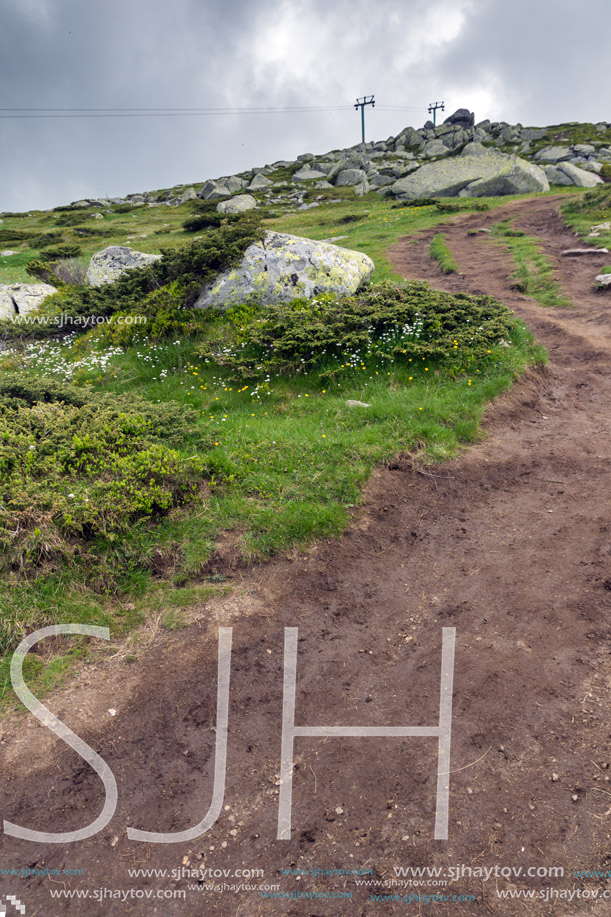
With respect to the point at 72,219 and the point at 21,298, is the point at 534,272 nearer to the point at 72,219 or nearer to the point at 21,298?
the point at 21,298

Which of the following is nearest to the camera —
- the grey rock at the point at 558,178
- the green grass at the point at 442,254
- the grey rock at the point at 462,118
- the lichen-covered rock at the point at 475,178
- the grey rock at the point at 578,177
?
the green grass at the point at 442,254

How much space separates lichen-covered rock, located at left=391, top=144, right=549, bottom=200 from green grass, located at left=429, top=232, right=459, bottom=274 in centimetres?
1651

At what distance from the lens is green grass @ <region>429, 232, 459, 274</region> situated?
60.5ft

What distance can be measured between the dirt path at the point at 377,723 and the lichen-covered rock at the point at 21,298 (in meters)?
14.2

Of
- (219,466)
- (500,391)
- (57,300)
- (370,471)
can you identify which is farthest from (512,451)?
(57,300)

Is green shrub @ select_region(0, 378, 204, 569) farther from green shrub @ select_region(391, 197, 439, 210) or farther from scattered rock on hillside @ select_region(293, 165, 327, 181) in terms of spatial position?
scattered rock on hillside @ select_region(293, 165, 327, 181)

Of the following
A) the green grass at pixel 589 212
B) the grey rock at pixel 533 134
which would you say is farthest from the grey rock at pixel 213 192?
the green grass at pixel 589 212

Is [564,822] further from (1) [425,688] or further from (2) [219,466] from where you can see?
(2) [219,466]

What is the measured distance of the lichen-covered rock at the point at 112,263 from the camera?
53.7 feet

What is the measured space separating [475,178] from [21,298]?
35.3 metres

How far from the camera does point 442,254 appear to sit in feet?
67.4

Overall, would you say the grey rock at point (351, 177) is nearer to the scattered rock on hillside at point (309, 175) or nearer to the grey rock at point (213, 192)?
the scattered rock on hillside at point (309, 175)

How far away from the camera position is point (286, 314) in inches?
444

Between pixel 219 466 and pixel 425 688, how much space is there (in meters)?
4.18
